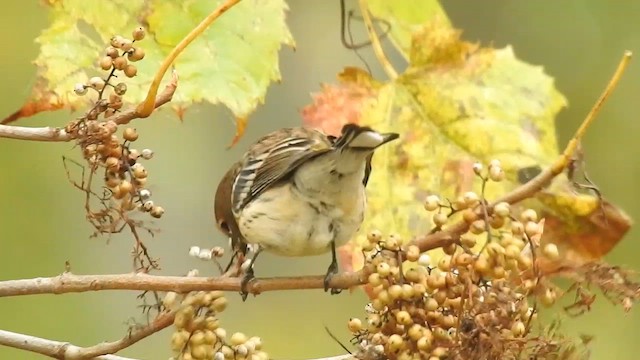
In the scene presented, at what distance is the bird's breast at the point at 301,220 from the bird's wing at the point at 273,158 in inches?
0.4

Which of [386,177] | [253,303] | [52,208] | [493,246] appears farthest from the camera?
[253,303]

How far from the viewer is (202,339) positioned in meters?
0.44

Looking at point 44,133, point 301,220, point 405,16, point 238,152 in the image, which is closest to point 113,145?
point 44,133

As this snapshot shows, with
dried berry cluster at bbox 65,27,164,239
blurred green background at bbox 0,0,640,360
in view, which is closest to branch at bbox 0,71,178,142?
dried berry cluster at bbox 65,27,164,239

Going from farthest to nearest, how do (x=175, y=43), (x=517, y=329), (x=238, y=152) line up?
1. (x=238, y=152)
2. (x=175, y=43)
3. (x=517, y=329)

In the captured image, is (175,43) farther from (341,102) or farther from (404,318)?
(404,318)

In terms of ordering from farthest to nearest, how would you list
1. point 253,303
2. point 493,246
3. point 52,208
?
1. point 253,303
2. point 52,208
3. point 493,246

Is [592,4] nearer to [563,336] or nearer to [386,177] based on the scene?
[386,177]

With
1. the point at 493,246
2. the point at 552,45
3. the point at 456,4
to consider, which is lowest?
the point at 552,45

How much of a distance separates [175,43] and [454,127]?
16cm

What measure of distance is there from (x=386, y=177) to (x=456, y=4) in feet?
1.65

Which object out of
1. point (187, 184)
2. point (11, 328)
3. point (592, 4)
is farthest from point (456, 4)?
point (11, 328)

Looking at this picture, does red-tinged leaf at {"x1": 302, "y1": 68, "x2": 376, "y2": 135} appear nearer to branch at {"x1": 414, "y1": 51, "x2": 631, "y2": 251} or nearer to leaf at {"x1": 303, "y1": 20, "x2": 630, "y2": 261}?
leaf at {"x1": 303, "y1": 20, "x2": 630, "y2": 261}

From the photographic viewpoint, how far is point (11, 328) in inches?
42.8
